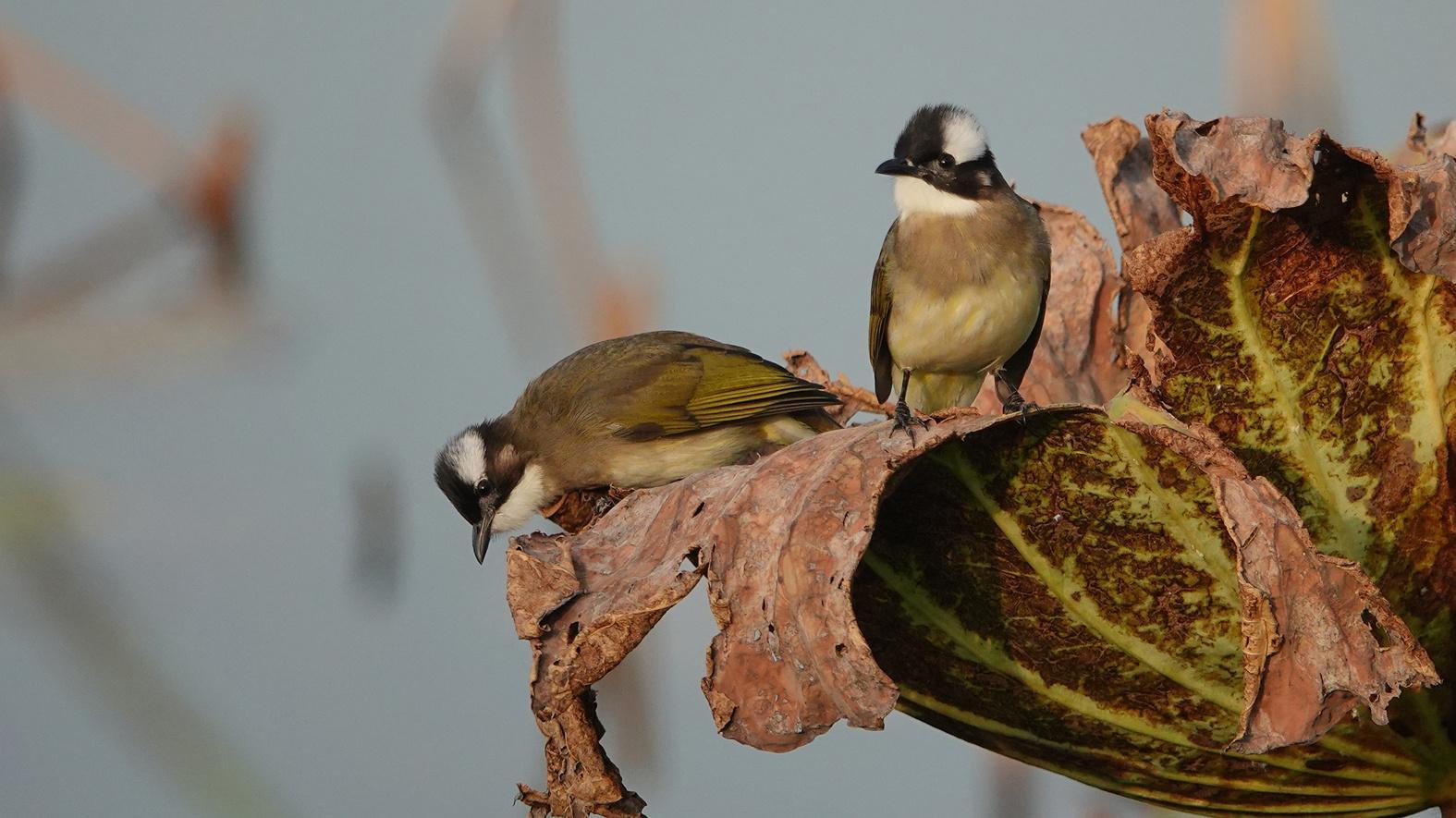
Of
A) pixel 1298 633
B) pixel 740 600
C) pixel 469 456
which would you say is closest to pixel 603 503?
pixel 469 456

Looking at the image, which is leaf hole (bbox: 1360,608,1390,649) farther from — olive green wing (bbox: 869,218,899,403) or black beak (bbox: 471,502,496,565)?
black beak (bbox: 471,502,496,565)

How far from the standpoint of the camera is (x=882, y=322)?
5125 millimetres

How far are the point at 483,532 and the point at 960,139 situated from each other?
218 cm

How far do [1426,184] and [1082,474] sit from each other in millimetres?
793

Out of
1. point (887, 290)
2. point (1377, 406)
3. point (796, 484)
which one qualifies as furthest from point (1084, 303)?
point (796, 484)

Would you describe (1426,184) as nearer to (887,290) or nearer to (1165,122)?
(1165,122)

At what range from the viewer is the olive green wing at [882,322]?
5105 mm

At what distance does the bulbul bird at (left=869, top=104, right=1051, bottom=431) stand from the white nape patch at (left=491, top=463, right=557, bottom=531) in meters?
1.22

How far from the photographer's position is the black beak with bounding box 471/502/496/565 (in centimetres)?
545

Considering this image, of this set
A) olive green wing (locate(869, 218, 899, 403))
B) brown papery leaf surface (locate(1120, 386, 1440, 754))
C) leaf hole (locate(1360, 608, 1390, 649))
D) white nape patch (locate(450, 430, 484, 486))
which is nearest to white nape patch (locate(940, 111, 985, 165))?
olive green wing (locate(869, 218, 899, 403))

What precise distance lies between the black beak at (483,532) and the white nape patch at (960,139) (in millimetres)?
2041

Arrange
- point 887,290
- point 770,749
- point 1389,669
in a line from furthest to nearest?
point 887,290 → point 770,749 → point 1389,669

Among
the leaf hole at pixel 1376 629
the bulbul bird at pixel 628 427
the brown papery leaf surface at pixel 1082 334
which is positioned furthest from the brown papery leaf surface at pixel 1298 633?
the bulbul bird at pixel 628 427

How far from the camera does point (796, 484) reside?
2.53 meters
